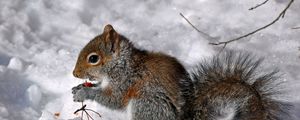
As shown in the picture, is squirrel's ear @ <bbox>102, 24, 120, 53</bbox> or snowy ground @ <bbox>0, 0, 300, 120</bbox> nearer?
squirrel's ear @ <bbox>102, 24, 120, 53</bbox>

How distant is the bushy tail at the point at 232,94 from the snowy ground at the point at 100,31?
2.01ft

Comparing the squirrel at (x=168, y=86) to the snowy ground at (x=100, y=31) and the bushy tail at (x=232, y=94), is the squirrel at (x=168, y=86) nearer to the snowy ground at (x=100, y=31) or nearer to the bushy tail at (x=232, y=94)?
the bushy tail at (x=232, y=94)

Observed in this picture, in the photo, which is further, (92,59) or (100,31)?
(100,31)

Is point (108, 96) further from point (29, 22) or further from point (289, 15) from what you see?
point (289, 15)

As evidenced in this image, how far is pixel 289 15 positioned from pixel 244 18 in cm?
40

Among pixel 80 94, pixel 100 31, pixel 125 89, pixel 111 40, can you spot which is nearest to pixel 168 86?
pixel 125 89

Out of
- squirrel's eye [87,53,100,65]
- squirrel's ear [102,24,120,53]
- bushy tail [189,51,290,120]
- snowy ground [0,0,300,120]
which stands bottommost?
bushy tail [189,51,290,120]

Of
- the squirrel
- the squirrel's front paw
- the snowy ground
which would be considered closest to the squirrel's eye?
the squirrel

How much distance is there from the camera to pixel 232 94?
3.29 metres

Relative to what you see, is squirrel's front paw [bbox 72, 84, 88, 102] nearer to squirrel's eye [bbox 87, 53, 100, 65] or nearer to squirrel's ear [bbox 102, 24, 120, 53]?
squirrel's eye [bbox 87, 53, 100, 65]

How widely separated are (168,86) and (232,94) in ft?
1.18

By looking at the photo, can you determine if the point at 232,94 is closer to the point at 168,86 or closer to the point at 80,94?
the point at 168,86

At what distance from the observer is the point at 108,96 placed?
3.45 metres

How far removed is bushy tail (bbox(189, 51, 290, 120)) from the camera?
3293mm
